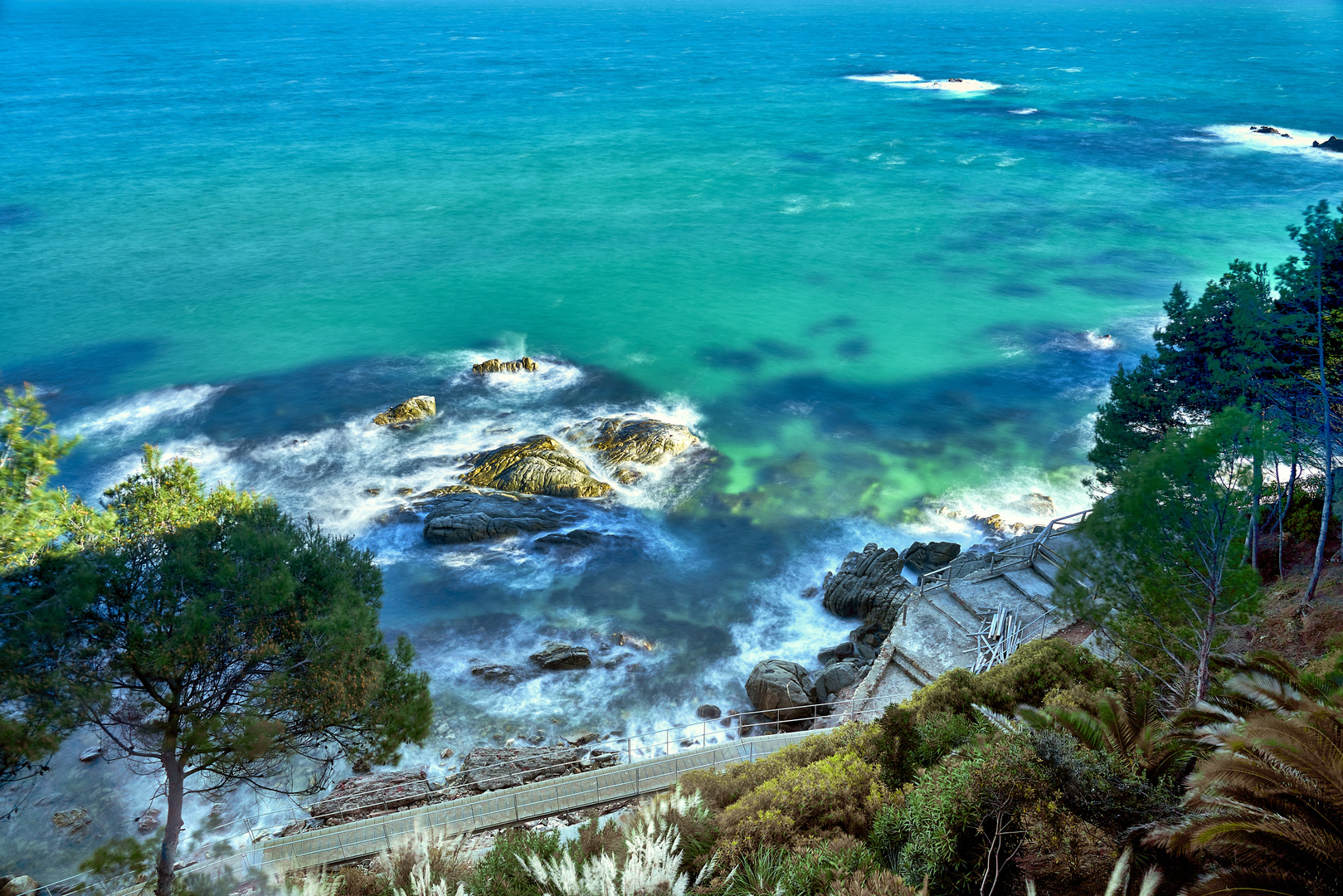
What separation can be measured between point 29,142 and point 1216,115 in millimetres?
131800

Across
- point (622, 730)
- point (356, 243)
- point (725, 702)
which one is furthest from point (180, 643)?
point (356, 243)

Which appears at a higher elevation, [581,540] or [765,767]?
[765,767]

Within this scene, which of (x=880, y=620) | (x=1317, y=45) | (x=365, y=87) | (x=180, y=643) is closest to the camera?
(x=180, y=643)

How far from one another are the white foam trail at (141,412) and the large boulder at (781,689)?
32.6 m

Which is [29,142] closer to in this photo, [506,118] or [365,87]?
[365,87]

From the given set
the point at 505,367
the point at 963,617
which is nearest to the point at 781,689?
the point at 963,617

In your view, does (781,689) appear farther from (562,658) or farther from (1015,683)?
(1015,683)

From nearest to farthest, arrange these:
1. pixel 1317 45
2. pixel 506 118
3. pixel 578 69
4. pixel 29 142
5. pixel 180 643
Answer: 1. pixel 180 643
2. pixel 29 142
3. pixel 506 118
4. pixel 578 69
5. pixel 1317 45

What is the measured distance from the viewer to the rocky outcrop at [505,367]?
1715 inches

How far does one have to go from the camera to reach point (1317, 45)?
13875 cm

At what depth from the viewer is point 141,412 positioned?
1598 inches

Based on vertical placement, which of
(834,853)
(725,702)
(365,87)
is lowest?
(725,702)

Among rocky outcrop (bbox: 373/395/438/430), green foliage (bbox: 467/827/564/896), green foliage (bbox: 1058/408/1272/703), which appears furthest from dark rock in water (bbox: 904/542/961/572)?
rocky outcrop (bbox: 373/395/438/430)

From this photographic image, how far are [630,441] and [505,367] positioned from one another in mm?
10686
